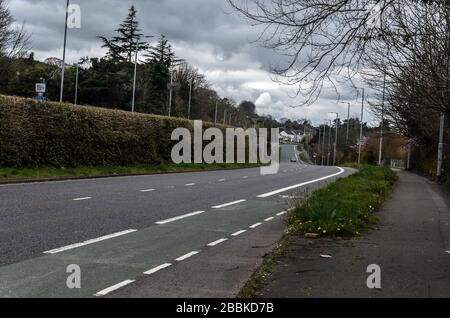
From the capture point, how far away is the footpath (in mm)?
6449

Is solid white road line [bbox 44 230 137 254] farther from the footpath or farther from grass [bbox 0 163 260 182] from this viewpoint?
grass [bbox 0 163 260 182]

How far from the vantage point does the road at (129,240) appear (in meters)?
6.92

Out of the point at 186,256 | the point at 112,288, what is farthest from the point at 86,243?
the point at 112,288

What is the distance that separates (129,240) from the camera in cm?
1007

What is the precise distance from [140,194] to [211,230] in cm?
677

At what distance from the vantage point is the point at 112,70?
2867 inches

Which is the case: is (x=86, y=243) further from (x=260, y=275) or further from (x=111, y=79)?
(x=111, y=79)

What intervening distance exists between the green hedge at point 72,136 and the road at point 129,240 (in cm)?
548

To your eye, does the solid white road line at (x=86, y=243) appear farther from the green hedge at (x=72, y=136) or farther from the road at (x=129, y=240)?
the green hedge at (x=72, y=136)

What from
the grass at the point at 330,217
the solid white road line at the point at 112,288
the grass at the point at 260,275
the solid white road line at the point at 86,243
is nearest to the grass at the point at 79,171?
the solid white road line at the point at 86,243

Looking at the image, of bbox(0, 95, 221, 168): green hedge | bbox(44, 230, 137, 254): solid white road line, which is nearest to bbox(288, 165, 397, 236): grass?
bbox(44, 230, 137, 254): solid white road line

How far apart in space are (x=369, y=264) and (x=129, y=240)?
166 inches

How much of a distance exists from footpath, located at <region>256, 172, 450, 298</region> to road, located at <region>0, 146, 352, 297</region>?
24.5 inches
